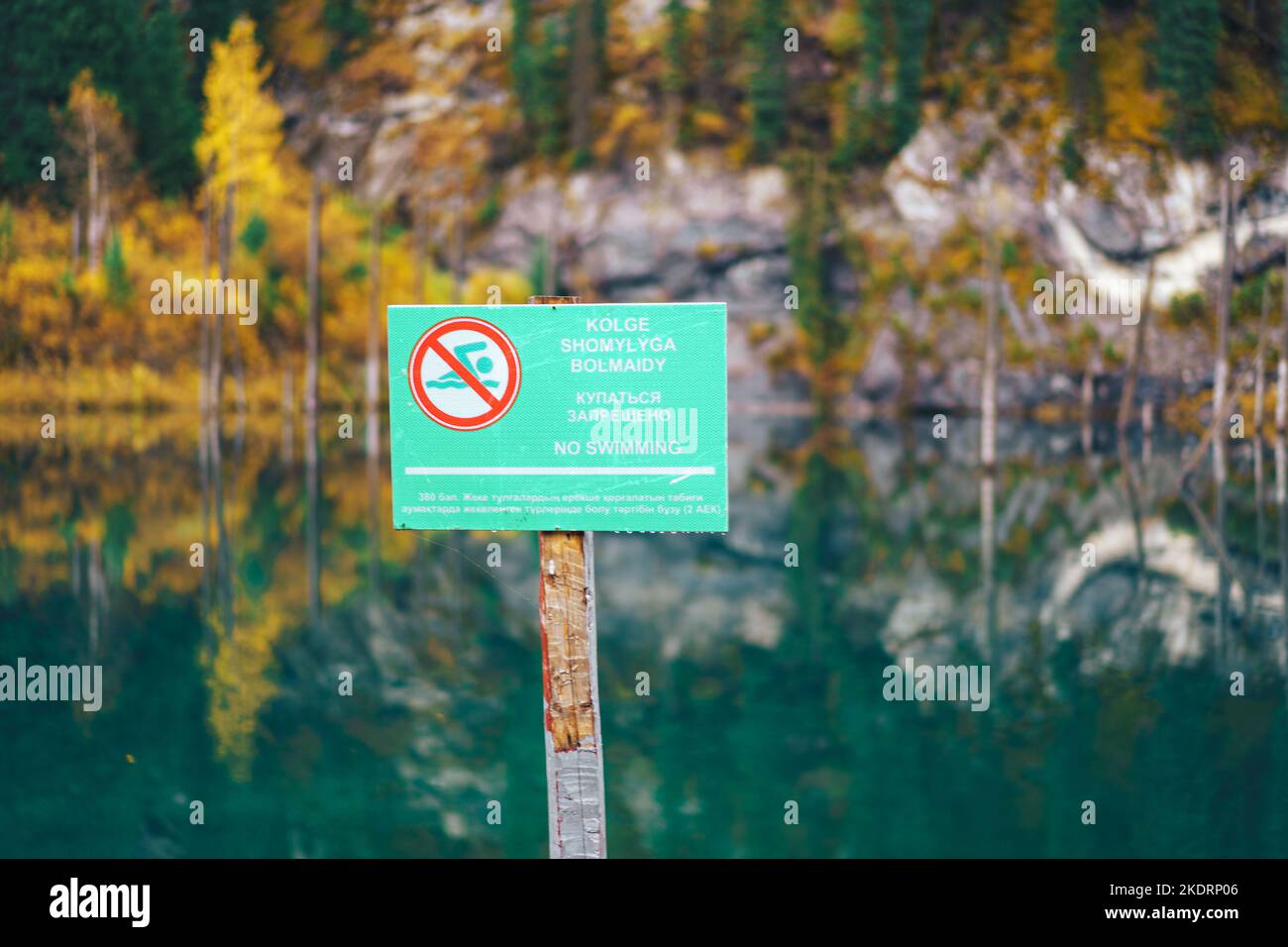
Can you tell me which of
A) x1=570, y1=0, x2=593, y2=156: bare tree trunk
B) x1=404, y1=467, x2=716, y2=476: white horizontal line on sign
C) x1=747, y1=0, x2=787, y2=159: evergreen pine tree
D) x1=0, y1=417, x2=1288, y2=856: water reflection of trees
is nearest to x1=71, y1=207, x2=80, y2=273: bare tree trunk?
x1=570, y1=0, x2=593, y2=156: bare tree trunk

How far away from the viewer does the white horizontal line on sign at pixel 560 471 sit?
583 centimetres

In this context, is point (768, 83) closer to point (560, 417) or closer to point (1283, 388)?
point (1283, 388)

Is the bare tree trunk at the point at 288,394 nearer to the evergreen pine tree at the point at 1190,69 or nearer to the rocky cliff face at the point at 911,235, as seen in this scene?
the rocky cliff face at the point at 911,235

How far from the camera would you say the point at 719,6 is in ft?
225

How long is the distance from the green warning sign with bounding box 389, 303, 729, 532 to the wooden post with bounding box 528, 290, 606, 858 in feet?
1.04

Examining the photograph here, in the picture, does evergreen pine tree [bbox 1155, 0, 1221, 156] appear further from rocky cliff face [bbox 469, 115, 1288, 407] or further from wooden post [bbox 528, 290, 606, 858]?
wooden post [bbox 528, 290, 606, 858]

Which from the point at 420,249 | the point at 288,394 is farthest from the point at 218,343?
the point at 420,249

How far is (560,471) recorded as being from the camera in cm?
591

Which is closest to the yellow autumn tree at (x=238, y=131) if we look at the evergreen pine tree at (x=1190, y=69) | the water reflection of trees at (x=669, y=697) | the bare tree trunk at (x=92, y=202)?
the bare tree trunk at (x=92, y=202)

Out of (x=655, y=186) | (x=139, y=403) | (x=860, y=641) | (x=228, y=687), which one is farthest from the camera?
(x=655, y=186)

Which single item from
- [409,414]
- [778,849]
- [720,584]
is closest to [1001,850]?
[778,849]

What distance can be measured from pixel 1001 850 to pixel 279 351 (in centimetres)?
5491

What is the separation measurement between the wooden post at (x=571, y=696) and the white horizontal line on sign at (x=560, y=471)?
383 millimetres
